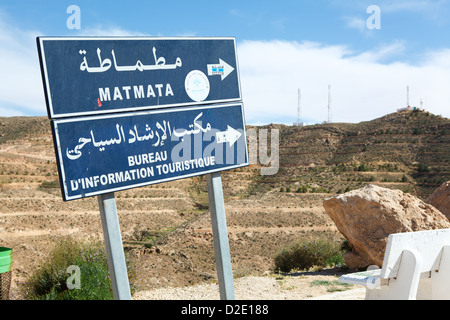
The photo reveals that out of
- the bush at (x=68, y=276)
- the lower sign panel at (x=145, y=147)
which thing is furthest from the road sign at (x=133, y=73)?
the bush at (x=68, y=276)

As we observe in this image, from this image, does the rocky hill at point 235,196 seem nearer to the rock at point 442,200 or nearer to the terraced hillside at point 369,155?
the terraced hillside at point 369,155

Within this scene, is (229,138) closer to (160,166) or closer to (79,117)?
(160,166)

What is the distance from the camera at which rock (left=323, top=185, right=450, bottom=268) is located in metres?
8.96

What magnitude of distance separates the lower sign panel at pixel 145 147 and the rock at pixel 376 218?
4.62 m

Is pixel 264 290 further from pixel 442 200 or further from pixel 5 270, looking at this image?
pixel 442 200

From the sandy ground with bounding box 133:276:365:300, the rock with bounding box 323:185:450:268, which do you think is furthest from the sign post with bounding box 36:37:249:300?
the rock with bounding box 323:185:450:268

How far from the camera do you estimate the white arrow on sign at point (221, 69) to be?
16.7 feet

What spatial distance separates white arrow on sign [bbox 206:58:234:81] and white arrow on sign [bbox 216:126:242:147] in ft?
2.07

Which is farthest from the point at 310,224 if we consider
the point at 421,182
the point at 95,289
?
the point at 95,289

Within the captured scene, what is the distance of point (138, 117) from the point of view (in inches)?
176

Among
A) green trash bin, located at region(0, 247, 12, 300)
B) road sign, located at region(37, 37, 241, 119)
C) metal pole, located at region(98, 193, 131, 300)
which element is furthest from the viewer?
green trash bin, located at region(0, 247, 12, 300)

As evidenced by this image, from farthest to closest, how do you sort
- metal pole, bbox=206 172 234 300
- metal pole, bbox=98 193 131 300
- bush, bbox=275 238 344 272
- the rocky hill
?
the rocky hill → bush, bbox=275 238 344 272 → metal pole, bbox=206 172 234 300 → metal pole, bbox=98 193 131 300

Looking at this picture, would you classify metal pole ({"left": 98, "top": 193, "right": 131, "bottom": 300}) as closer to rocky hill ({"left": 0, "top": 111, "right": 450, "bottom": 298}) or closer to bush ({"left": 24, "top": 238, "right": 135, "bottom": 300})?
bush ({"left": 24, "top": 238, "right": 135, "bottom": 300})

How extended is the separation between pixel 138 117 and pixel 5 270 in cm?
294
